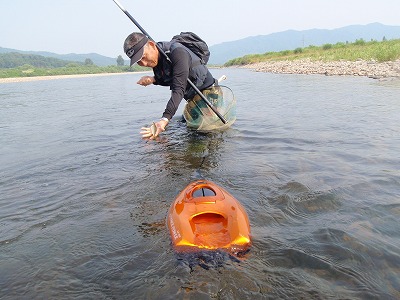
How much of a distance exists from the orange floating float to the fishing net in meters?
4.84

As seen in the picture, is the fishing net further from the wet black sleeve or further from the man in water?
the wet black sleeve

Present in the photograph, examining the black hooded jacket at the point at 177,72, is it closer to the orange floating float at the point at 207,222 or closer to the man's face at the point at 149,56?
the man's face at the point at 149,56

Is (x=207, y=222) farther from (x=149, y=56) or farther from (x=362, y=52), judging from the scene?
(x=362, y=52)

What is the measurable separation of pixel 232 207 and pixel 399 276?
1.66m

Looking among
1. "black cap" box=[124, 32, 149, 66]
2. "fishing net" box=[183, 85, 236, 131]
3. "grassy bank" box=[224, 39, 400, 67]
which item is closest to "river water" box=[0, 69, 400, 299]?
"fishing net" box=[183, 85, 236, 131]

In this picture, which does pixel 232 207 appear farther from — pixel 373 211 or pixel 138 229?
pixel 373 211

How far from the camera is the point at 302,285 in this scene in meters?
2.78

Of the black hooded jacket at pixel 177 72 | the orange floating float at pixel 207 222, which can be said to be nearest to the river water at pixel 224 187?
the orange floating float at pixel 207 222

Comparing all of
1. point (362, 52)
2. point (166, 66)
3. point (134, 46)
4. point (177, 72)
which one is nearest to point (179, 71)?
point (177, 72)

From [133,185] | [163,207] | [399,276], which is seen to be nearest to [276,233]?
[399,276]

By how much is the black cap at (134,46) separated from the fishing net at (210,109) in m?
2.97

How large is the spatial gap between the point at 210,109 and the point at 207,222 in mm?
5126

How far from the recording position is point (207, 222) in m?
3.41

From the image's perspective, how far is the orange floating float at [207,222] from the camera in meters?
3.06
